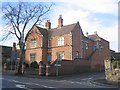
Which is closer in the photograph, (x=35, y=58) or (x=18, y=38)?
(x=18, y=38)

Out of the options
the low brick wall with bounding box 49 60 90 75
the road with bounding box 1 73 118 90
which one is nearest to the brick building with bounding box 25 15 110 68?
the low brick wall with bounding box 49 60 90 75

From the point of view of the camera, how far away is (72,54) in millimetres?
54594

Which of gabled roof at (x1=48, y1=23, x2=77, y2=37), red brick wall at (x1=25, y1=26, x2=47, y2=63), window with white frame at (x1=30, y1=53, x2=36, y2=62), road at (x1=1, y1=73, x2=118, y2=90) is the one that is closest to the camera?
road at (x1=1, y1=73, x2=118, y2=90)

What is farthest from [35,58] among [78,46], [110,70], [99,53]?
[110,70]

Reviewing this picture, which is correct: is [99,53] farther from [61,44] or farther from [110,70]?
[110,70]

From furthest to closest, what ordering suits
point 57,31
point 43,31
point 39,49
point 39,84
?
point 43,31
point 57,31
point 39,49
point 39,84

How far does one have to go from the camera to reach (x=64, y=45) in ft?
185

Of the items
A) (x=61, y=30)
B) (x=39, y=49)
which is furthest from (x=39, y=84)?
(x=61, y=30)

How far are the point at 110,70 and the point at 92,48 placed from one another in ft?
92.6

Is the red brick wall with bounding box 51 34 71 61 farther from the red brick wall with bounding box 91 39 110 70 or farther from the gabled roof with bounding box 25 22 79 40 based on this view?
the red brick wall with bounding box 91 39 110 70

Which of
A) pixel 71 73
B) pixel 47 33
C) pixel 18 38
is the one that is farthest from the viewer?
pixel 47 33

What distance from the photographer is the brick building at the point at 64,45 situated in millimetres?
55562

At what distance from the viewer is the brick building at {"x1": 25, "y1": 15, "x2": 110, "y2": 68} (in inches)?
2188

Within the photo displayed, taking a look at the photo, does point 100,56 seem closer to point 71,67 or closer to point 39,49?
point 39,49
